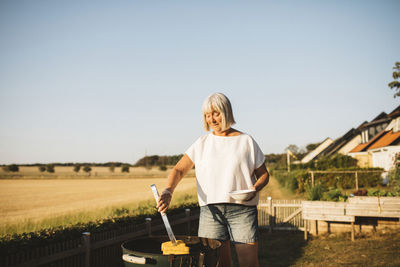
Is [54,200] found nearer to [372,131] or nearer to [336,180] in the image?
[336,180]

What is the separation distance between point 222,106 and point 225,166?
45cm

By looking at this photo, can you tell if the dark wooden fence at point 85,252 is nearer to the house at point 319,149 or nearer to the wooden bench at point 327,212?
the wooden bench at point 327,212

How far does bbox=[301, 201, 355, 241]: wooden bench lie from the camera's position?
818 centimetres

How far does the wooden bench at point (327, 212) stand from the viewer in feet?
26.8

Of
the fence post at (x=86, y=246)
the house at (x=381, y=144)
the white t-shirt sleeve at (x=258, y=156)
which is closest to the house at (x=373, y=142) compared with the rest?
the house at (x=381, y=144)

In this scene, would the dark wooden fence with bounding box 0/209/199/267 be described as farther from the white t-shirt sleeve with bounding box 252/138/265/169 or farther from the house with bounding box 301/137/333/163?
the house with bounding box 301/137/333/163

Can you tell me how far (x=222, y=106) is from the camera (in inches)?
96.7

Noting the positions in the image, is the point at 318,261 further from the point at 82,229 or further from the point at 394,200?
the point at 82,229

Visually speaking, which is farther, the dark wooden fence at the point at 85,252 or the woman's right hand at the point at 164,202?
the dark wooden fence at the point at 85,252

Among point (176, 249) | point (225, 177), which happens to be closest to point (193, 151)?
point (225, 177)

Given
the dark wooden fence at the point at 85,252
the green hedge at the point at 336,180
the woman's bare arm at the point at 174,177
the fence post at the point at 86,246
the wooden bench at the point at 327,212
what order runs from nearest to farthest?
the woman's bare arm at the point at 174,177 < the dark wooden fence at the point at 85,252 < the fence post at the point at 86,246 < the wooden bench at the point at 327,212 < the green hedge at the point at 336,180

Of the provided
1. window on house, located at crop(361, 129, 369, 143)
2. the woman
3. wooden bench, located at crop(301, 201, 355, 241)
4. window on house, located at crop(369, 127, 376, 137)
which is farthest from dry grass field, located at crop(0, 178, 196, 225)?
window on house, located at crop(369, 127, 376, 137)

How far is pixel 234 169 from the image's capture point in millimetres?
2330

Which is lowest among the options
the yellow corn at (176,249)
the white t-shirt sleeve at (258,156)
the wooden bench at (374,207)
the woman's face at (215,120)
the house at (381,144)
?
the wooden bench at (374,207)
